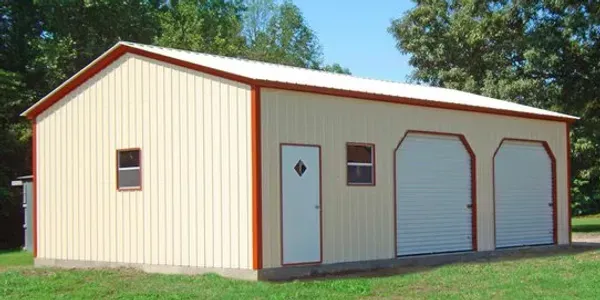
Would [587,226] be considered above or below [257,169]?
below

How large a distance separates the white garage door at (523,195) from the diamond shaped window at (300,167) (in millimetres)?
5852

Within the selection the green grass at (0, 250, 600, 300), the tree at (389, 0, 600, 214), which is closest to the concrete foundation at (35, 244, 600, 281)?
the green grass at (0, 250, 600, 300)

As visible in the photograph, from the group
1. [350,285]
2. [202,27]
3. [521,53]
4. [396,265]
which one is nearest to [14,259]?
[396,265]

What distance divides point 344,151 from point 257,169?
7.27ft

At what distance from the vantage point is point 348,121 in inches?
610

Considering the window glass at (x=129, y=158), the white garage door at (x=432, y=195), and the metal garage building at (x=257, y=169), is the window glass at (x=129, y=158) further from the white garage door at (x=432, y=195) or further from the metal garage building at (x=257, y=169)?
the white garage door at (x=432, y=195)

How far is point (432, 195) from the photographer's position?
17.2 m

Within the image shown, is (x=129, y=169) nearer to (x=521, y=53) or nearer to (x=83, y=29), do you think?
(x=521, y=53)

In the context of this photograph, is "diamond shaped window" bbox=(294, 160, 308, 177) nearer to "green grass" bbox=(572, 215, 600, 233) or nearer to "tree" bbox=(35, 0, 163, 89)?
"green grass" bbox=(572, 215, 600, 233)

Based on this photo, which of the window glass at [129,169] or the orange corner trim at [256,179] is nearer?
the orange corner trim at [256,179]

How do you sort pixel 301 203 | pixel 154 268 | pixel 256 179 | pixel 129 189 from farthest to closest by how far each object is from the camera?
pixel 129 189, pixel 154 268, pixel 301 203, pixel 256 179

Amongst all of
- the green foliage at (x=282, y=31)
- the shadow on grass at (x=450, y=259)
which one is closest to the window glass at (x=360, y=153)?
the shadow on grass at (x=450, y=259)

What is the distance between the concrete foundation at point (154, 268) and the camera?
13762 millimetres

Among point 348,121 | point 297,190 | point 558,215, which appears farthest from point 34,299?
point 558,215
